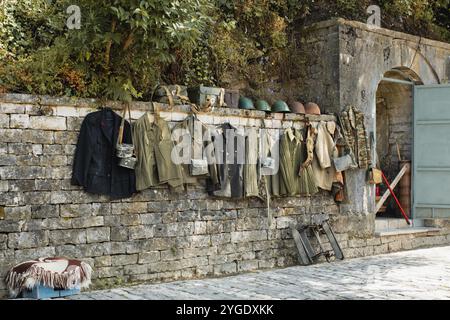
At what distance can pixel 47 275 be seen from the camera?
235 inches

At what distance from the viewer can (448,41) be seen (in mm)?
12344

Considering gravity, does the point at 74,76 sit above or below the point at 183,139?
above

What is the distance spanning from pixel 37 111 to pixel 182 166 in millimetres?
1898

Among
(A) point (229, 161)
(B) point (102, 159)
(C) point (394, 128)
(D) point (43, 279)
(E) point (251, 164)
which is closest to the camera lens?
(D) point (43, 279)

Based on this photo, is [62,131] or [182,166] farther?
[182,166]

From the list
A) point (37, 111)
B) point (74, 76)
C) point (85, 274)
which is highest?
point (74, 76)

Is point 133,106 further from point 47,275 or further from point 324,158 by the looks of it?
point 324,158

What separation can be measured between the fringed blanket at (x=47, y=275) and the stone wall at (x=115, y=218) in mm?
194

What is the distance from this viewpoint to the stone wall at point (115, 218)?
6234 millimetres

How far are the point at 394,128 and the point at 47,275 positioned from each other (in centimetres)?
782

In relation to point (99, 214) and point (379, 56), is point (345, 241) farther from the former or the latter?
point (99, 214)

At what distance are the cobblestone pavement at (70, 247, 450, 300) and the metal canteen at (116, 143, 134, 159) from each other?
1.53m

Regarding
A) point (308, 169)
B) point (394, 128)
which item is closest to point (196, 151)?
point (308, 169)

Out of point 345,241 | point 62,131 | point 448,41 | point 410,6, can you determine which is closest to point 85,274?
point 62,131
